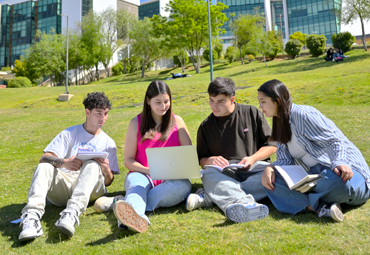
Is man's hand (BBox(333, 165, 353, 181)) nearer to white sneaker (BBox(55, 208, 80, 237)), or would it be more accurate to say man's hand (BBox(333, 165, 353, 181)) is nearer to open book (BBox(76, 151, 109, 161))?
open book (BBox(76, 151, 109, 161))

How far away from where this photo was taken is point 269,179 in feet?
10.5

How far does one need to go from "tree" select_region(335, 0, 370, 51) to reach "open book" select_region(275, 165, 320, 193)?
3020cm

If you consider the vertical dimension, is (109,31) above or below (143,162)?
above

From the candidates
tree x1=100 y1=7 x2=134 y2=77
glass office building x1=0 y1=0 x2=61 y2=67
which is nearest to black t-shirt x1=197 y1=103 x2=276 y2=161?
tree x1=100 y1=7 x2=134 y2=77

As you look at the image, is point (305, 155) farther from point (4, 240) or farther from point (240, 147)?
point (4, 240)

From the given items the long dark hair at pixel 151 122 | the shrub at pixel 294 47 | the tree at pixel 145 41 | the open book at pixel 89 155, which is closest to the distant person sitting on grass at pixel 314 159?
the long dark hair at pixel 151 122

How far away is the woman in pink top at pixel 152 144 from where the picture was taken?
11.4 ft

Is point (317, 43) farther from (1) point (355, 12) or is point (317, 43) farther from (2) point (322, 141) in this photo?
(2) point (322, 141)

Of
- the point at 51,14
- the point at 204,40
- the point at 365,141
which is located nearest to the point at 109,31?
the point at 204,40

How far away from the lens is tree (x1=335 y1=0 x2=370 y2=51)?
28.5m

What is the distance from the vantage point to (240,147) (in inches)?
148

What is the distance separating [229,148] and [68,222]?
1858 millimetres

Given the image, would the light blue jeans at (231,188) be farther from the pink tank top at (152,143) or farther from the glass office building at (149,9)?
the glass office building at (149,9)

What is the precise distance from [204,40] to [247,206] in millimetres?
38350
